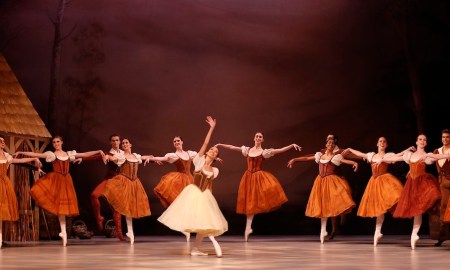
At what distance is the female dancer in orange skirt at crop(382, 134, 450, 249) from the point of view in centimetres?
962

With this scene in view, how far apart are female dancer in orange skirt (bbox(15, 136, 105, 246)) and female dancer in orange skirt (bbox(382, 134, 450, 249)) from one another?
13.0 ft

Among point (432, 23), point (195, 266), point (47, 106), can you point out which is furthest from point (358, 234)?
point (195, 266)

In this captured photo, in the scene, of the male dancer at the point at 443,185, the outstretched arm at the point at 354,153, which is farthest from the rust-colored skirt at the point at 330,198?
the male dancer at the point at 443,185

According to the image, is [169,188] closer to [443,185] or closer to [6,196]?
[6,196]

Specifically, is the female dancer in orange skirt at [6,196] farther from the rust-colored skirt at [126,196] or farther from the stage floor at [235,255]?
the rust-colored skirt at [126,196]

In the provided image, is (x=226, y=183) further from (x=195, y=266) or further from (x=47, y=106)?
(x=195, y=266)

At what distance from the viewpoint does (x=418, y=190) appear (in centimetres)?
977

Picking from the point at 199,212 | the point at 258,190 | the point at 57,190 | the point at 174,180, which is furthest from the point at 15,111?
the point at 199,212

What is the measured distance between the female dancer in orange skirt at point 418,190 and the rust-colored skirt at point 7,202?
446 centimetres

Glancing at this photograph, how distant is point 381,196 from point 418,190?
0.61 metres

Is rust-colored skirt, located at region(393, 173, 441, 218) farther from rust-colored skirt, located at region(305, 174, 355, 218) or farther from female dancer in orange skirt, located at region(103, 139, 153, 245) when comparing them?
female dancer in orange skirt, located at region(103, 139, 153, 245)

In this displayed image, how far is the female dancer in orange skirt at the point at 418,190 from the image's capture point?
9.62m

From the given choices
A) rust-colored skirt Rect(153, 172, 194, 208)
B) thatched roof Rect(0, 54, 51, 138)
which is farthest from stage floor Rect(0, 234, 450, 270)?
thatched roof Rect(0, 54, 51, 138)

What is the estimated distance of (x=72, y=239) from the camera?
12195mm
